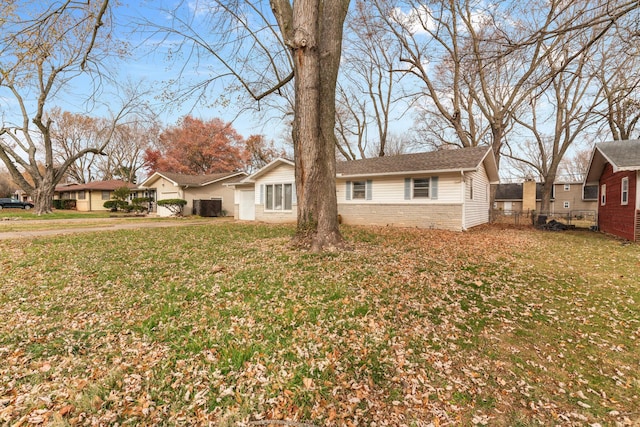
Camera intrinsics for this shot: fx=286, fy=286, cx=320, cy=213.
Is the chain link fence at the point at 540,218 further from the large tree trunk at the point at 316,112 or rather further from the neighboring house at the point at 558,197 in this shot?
the large tree trunk at the point at 316,112

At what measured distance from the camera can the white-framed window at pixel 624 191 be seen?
10.5 m

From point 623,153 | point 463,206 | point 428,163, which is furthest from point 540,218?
point 428,163

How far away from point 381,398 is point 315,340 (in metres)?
0.98

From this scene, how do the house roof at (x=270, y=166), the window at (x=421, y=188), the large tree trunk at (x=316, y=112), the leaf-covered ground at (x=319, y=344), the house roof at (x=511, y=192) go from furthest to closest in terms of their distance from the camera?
the house roof at (x=511, y=192)
the house roof at (x=270, y=166)
the window at (x=421, y=188)
the large tree trunk at (x=316, y=112)
the leaf-covered ground at (x=319, y=344)

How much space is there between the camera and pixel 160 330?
11.5 ft

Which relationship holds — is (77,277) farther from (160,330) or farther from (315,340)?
(315,340)

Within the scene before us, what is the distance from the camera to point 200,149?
35031 mm

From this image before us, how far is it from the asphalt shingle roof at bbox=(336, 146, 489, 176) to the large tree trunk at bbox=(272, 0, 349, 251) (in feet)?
25.4

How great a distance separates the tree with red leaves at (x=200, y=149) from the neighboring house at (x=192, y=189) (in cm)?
1045

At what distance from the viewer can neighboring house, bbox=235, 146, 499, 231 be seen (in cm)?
1304

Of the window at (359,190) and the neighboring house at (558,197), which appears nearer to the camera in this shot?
the window at (359,190)

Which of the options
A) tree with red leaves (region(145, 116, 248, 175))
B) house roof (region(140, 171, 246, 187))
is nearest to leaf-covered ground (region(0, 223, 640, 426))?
house roof (region(140, 171, 246, 187))

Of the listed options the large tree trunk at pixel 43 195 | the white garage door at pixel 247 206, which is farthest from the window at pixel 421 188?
the large tree trunk at pixel 43 195

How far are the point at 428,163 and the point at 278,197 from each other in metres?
8.77
